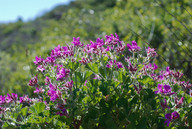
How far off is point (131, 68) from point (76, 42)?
0.52 meters

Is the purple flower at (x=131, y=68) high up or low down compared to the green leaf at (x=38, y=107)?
up

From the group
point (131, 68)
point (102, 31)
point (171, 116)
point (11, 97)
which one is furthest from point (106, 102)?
point (102, 31)

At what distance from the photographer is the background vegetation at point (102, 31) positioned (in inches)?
114

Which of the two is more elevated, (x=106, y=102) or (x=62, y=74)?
(x=62, y=74)

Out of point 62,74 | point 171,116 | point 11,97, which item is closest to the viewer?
point 171,116

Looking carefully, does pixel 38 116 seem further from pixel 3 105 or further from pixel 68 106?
pixel 3 105

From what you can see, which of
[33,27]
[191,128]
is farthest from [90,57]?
[33,27]

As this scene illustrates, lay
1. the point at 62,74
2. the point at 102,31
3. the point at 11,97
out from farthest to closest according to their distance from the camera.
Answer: the point at 102,31 → the point at 11,97 → the point at 62,74

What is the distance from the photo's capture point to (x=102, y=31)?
A: 9234mm

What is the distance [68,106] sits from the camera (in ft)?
5.08

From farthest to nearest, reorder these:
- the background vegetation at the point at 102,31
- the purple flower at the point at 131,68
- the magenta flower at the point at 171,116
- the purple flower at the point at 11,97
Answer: the background vegetation at the point at 102,31
the purple flower at the point at 11,97
the purple flower at the point at 131,68
the magenta flower at the point at 171,116

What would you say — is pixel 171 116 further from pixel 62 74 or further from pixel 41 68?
pixel 41 68

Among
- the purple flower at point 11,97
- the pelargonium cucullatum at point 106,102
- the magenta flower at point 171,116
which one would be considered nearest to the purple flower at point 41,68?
the pelargonium cucullatum at point 106,102

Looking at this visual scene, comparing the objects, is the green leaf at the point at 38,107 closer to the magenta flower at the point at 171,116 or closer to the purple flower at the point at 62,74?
the purple flower at the point at 62,74
